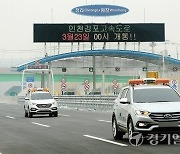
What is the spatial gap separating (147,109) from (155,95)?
1.26 metres

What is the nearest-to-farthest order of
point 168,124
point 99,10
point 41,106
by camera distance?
point 168,124 → point 41,106 → point 99,10

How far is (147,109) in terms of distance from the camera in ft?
48.6

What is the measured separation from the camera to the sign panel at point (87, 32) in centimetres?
6656

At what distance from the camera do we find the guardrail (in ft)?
132

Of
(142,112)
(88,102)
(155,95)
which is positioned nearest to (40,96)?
(88,102)

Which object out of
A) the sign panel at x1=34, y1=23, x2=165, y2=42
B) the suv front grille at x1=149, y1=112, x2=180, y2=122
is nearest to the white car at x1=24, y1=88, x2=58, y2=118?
the suv front grille at x1=149, y1=112, x2=180, y2=122

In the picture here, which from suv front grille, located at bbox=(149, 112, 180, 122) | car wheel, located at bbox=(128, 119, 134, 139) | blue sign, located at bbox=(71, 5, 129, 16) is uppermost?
blue sign, located at bbox=(71, 5, 129, 16)

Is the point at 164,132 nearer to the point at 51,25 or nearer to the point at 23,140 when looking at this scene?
the point at 23,140

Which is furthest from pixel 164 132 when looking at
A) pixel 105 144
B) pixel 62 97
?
pixel 62 97

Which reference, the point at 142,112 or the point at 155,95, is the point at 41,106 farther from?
the point at 142,112

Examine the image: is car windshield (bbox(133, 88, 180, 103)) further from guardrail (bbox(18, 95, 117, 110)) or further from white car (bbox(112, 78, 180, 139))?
guardrail (bbox(18, 95, 117, 110))

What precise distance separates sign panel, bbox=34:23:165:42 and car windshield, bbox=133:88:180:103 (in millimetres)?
50271

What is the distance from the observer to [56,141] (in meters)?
17.2

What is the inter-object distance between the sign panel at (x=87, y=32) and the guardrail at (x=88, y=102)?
14.8 metres
